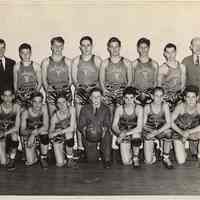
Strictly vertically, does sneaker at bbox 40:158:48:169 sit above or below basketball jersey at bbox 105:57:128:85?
below

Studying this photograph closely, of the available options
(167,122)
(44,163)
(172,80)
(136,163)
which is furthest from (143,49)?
(44,163)

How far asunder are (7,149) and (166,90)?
0.50 metres

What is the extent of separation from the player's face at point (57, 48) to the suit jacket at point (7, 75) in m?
0.12

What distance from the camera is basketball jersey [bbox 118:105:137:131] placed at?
1.78m

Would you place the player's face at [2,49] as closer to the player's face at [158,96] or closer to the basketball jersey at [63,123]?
the basketball jersey at [63,123]

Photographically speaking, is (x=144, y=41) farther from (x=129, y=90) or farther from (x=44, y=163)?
(x=44, y=163)

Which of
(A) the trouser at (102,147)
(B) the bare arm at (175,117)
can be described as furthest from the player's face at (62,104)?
(B) the bare arm at (175,117)

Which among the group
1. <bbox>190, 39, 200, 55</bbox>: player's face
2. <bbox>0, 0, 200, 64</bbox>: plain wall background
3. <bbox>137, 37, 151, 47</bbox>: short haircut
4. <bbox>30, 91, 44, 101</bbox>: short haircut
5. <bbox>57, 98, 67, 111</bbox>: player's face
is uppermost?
<bbox>0, 0, 200, 64</bbox>: plain wall background

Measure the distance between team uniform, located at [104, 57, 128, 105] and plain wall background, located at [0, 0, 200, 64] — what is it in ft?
0.24

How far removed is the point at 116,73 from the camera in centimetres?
179

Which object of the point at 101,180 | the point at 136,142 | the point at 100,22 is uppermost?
the point at 100,22

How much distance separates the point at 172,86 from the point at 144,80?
84mm

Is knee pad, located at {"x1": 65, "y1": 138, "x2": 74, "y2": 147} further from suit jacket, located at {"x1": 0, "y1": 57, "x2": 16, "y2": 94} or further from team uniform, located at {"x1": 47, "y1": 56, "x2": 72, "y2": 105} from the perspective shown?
suit jacket, located at {"x1": 0, "y1": 57, "x2": 16, "y2": 94}

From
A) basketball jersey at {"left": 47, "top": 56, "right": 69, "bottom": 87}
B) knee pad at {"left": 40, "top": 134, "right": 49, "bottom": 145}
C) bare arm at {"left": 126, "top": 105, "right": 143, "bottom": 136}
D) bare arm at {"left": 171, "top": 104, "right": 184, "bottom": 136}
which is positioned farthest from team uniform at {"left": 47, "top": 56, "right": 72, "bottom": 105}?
bare arm at {"left": 171, "top": 104, "right": 184, "bottom": 136}
